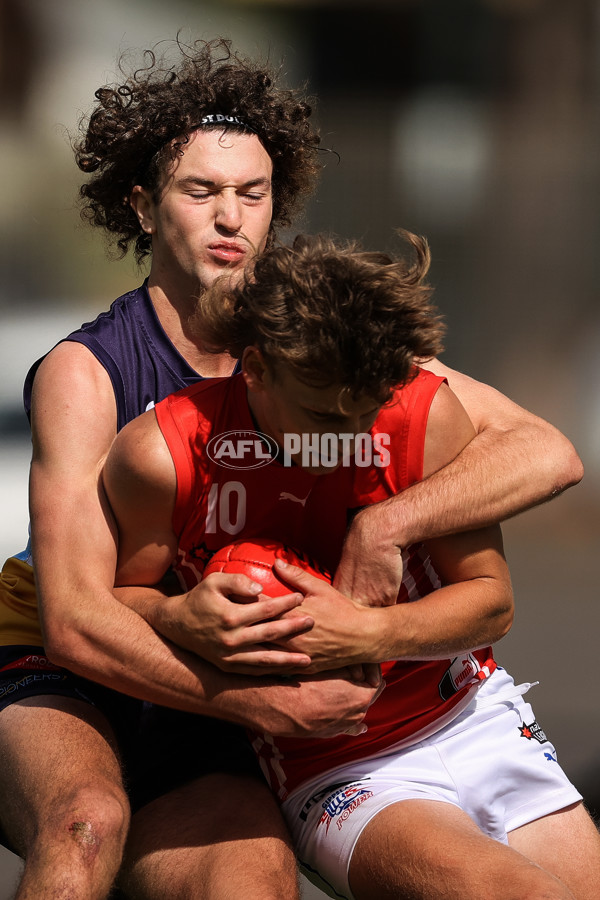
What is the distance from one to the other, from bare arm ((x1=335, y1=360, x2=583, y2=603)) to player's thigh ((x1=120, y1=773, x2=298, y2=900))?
0.57 metres

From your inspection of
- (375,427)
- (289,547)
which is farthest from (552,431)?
(289,547)

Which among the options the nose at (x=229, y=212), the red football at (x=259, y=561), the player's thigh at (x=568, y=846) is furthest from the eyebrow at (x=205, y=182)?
the player's thigh at (x=568, y=846)

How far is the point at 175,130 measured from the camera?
3047 millimetres

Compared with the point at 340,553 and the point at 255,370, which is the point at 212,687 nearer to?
the point at 340,553

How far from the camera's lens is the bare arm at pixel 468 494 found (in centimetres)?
224

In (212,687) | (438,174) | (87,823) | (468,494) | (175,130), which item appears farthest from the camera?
(438,174)

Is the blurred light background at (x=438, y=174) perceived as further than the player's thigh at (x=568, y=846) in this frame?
Yes

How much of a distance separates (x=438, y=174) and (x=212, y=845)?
664 cm

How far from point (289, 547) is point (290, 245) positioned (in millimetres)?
672

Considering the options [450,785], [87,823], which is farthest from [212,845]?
[450,785]

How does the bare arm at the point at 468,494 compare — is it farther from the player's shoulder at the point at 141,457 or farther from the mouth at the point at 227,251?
the mouth at the point at 227,251

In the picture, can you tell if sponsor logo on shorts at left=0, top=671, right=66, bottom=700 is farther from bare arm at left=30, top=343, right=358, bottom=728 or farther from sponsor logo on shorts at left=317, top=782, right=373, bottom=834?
sponsor logo on shorts at left=317, top=782, right=373, bottom=834

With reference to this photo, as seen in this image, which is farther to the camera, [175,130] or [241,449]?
[175,130]

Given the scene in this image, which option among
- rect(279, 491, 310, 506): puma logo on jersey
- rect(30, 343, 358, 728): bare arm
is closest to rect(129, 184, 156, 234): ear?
rect(30, 343, 358, 728): bare arm
